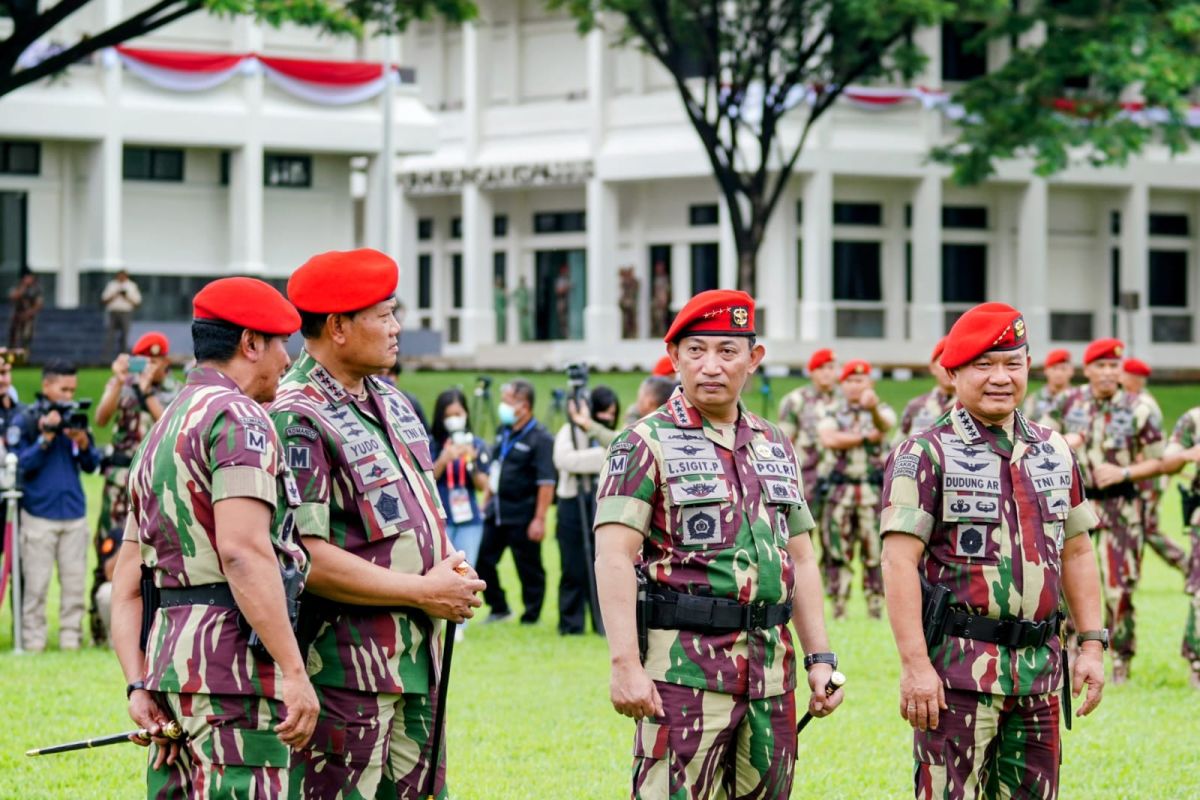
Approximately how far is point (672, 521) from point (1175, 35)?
103ft

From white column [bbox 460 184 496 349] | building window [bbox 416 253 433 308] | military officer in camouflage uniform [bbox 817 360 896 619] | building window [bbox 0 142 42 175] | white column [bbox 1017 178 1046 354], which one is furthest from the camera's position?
building window [bbox 416 253 433 308]

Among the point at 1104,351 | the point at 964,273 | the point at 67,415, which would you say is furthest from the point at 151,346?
the point at 964,273

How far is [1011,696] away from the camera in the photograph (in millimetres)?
6719

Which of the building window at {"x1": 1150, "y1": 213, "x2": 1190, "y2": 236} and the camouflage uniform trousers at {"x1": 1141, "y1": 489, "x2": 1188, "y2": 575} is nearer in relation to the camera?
the camouflage uniform trousers at {"x1": 1141, "y1": 489, "x2": 1188, "y2": 575}

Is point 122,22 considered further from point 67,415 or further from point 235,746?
point 235,746

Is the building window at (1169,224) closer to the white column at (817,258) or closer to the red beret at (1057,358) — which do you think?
the white column at (817,258)

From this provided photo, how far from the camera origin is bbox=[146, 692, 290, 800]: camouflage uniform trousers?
5.58 meters

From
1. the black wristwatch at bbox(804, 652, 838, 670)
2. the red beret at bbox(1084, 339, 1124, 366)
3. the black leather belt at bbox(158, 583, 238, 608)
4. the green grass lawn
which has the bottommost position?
the green grass lawn

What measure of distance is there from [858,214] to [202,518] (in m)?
44.0

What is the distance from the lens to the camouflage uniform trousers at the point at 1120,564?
13055 millimetres

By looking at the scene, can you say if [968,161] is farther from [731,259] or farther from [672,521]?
[672,521]

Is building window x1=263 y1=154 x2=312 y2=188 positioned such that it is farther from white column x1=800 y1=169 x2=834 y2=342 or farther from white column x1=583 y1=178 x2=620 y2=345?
white column x1=800 y1=169 x2=834 y2=342

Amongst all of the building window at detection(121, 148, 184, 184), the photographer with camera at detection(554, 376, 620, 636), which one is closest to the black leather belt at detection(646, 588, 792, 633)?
the photographer with camera at detection(554, 376, 620, 636)

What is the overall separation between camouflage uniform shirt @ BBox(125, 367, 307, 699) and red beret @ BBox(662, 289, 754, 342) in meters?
1.53
